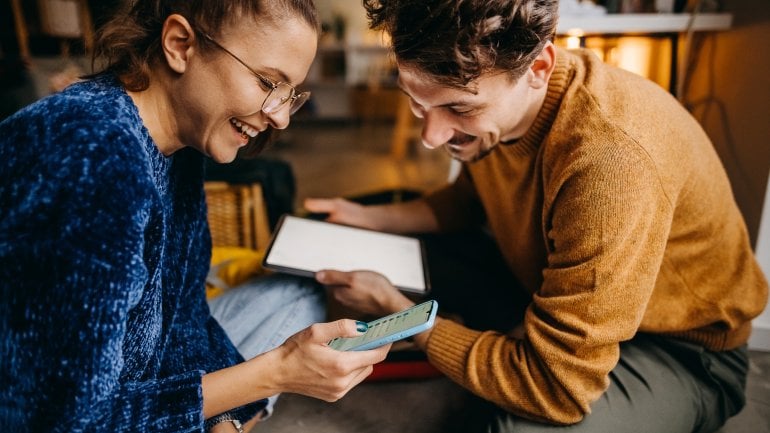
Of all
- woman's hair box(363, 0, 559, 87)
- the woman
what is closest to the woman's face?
the woman

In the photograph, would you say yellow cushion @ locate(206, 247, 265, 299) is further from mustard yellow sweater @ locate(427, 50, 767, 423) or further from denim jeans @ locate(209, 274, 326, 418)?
mustard yellow sweater @ locate(427, 50, 767, 423)

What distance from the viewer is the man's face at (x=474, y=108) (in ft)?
A: 2.74

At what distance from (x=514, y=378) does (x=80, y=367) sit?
2.02 ft

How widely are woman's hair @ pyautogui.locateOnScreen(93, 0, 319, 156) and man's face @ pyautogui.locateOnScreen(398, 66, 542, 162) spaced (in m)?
0.22

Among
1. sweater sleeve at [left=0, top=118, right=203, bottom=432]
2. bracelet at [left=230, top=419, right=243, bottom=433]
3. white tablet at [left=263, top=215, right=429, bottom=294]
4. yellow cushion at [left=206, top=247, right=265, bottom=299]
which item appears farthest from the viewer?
yellow cushion at [left=206, top=247, right=265, bottom=299]

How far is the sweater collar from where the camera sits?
2.95ft

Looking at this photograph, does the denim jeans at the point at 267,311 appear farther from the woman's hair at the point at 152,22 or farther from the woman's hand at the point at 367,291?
the woman's hair at the point at 152,22

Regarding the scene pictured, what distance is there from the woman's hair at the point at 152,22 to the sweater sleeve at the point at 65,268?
0.54 ft

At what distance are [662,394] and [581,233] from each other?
1.26ft

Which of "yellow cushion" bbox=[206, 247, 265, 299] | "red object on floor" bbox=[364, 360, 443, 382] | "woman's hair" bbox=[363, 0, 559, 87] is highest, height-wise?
"woman's hair" bbox=[363, 0, 559, 87]

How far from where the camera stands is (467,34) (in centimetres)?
75

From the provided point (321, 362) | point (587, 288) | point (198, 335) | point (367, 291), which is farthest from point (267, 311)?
point (587, 288)

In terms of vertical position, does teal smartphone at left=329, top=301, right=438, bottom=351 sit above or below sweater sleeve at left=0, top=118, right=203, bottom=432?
below

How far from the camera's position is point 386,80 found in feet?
19.1
